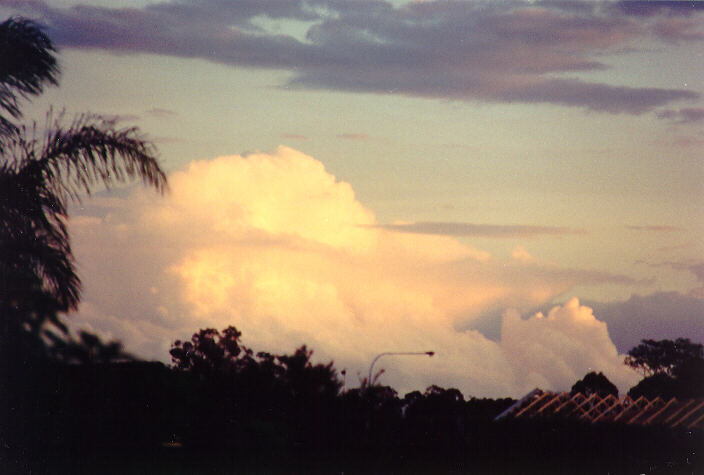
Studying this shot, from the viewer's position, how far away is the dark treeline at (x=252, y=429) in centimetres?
1058

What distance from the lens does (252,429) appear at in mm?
15039

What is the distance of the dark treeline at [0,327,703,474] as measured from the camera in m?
10.6

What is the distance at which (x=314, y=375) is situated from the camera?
38.6m

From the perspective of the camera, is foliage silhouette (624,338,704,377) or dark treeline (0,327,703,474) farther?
foliage silhouette (624,338,704,377)

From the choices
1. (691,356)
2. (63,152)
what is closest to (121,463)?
(63,152)

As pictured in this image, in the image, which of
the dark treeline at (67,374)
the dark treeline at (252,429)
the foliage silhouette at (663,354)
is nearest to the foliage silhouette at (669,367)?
the foliage silhouette at (663,354)

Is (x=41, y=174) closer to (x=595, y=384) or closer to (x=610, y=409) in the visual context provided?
(x=610, y=409)

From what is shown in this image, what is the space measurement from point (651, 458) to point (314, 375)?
13957mm

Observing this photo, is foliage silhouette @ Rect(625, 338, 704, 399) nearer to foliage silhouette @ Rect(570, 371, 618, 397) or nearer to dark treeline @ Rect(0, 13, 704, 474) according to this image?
foliage silhouette @ Rect(570, 371, 618, 397)

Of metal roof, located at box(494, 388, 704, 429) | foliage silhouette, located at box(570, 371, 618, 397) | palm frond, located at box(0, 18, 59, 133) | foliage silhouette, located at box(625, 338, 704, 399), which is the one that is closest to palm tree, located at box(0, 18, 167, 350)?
palm frond, located at box(0, 18, 59, 133)

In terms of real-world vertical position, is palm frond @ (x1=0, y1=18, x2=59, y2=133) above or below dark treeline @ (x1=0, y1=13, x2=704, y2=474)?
above

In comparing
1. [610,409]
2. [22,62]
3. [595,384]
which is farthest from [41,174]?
[595,384]

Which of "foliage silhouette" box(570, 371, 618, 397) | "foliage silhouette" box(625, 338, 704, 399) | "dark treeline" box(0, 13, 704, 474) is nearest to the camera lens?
"dark treeline" box(0, 13, 704, 474)

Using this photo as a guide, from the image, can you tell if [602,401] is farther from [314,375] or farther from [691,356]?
[691,356]
